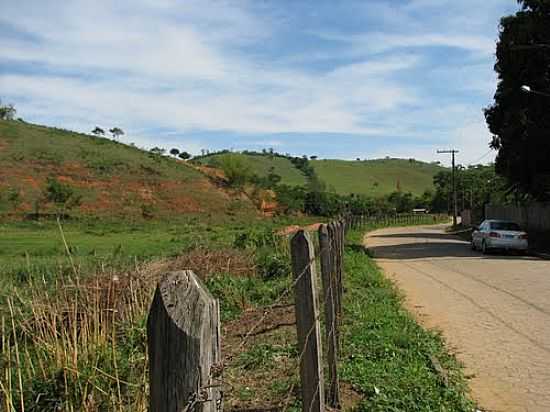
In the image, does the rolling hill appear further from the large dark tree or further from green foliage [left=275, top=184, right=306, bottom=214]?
the large dark tree

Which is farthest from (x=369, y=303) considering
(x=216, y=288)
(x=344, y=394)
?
(x=344, y=394)

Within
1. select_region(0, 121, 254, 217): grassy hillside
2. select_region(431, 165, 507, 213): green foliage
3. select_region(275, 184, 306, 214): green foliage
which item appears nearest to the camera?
select_region(0, 121, 254, 217): grassy hillside

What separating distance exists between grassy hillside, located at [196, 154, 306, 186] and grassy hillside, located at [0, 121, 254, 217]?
27.1 metres

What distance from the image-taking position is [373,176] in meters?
135

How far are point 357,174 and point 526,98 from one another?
10847cm

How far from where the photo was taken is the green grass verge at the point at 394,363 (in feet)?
19.1

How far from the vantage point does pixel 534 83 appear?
27.6 metres

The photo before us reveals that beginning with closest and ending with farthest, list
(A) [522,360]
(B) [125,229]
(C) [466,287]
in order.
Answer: (A) [522,360], (C) [466,287], (B) [125,229]

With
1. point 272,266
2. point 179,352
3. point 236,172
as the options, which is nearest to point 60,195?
point 236,172

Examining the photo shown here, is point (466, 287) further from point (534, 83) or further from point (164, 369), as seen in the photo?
point (534, 83)

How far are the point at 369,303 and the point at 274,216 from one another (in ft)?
227

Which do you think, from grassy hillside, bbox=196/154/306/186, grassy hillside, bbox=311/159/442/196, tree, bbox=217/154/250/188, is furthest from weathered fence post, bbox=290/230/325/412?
grassy hillside, bbox=311/159/442/196

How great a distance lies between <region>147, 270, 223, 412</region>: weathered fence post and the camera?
1734 mm

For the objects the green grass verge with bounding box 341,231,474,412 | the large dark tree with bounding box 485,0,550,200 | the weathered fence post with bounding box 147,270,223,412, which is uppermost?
the large dark tree with bounding box 485,0,550,200
